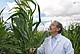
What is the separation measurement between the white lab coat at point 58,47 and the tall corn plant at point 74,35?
13.5 ft

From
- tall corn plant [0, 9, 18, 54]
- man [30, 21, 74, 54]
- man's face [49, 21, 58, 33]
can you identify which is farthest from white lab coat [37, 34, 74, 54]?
tall corn plant [0, 9, 18, 54]

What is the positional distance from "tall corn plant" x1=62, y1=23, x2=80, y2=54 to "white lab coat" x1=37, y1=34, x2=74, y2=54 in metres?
4.12

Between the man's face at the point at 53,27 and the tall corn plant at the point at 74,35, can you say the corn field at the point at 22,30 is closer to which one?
the man's face at the point at 53,27

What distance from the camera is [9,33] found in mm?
3826

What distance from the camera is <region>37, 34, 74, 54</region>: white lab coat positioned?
12.6 ft

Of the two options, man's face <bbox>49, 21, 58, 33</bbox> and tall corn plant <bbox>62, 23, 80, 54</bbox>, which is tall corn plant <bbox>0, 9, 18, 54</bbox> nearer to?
man's face <bbox>49, 21, 58, 33</bbox>

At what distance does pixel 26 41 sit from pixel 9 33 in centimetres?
44

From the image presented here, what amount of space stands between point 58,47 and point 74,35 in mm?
4594

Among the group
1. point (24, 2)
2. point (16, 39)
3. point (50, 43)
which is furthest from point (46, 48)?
point (24, 2)

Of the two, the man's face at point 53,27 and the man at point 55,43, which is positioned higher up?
the man's face at point 53,27

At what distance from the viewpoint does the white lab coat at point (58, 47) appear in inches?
152

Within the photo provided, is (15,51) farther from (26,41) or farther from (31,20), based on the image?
(31,20)

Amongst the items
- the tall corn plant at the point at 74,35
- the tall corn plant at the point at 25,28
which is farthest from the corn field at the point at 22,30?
the tall corn plant at the point at 74,35

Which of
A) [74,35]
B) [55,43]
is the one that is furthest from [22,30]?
[74,35]
